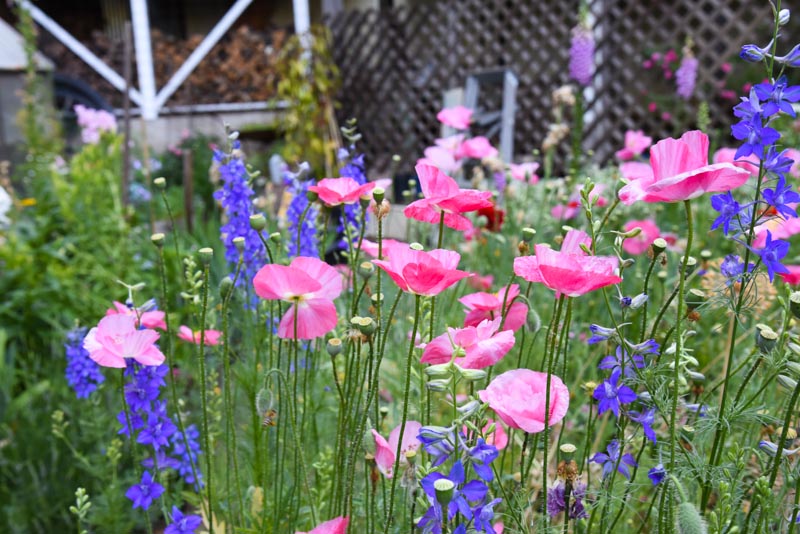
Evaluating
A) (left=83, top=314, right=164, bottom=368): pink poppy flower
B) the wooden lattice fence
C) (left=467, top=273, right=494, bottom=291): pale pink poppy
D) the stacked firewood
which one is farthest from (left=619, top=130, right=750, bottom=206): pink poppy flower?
the stacked firewood

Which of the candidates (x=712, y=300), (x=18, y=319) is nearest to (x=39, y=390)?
(x=18, y=319)

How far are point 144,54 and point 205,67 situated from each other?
104 cm

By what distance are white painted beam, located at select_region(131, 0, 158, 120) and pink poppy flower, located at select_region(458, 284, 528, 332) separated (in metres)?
6.44

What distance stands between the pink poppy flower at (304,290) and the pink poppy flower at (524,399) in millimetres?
211

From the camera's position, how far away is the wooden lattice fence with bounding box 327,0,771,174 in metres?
5.04

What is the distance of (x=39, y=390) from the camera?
1.82 metres

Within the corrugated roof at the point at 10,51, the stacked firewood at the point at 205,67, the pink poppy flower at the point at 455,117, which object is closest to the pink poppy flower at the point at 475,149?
the pink poppy flower at the point at 455,117

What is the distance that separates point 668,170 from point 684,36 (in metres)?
5.49

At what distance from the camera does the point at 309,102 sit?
5.47 metres

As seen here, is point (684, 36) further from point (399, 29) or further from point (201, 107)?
point (201, 107)

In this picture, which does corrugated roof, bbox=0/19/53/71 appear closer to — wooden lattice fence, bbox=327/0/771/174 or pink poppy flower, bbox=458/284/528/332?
wooden lattice fence, bbox=327/0/771/174

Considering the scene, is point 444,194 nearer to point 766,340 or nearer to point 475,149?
point 766,340

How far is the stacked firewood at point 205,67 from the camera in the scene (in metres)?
7.41

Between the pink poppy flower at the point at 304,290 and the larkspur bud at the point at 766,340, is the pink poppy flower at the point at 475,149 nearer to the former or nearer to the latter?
the pink poppy flower at the point at 304,290
